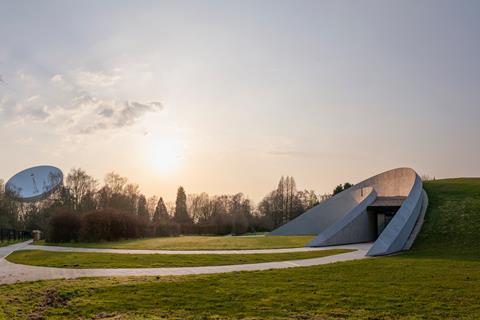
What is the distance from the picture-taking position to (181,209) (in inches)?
2886

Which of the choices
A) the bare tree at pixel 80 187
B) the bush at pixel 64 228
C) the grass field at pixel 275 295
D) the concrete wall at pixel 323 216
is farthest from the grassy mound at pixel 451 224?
the bare tree at pixel 80 187

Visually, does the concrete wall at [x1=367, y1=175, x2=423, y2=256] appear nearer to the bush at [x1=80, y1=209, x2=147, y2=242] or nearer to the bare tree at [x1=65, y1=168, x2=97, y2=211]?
the bush at [x1=80, y1=209, x2=147, y2=242]

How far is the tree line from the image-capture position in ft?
121

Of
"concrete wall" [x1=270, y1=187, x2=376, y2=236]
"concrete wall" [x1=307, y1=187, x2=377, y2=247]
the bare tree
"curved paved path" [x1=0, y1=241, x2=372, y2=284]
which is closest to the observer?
"curved paved path" [x1=0, y1=241, x2=372, y2=284]

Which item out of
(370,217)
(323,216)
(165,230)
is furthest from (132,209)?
(370,217)

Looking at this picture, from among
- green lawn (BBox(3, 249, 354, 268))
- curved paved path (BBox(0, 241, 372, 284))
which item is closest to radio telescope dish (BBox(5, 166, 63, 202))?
green lawn (BBox(3, 249, 354, 268))

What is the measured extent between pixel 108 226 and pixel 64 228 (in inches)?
125

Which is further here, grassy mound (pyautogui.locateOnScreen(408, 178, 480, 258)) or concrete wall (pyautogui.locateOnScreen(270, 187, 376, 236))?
concrete wall (pyautogui.locateOnScreen(270, 187, 376, 236))

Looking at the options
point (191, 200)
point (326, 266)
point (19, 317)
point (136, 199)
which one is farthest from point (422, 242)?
point (191, 200)

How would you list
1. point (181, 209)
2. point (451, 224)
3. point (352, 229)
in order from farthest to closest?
point (181, 209) < point (352, 229) < point (451, 224)

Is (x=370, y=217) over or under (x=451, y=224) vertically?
over

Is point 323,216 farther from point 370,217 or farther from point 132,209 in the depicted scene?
point 132,209

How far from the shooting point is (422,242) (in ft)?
66.7

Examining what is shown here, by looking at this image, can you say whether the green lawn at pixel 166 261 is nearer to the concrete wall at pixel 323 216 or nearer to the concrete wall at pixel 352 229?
the concrete wall at pixel 352 229
